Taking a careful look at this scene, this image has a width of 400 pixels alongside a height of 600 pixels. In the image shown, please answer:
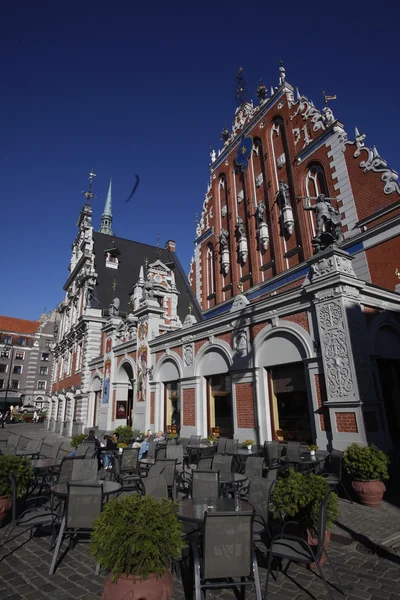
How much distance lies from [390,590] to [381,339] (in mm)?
7027

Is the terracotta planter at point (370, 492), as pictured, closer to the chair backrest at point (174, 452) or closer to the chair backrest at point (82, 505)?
the chair backrest at point (174, 452)

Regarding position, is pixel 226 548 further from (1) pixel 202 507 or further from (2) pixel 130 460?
(2) pixel 130 460

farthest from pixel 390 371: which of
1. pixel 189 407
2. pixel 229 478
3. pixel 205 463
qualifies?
pixel 189 407

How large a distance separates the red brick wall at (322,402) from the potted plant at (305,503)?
185 inches

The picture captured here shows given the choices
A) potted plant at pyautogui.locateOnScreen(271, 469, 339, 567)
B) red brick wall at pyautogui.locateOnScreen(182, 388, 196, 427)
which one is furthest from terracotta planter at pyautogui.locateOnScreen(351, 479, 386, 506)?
red brick wall at pyautogui.locateOnScreen(182, 388, 196, 427)

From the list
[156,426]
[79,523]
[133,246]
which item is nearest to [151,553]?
[79,523]

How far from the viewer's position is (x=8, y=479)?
5641mm

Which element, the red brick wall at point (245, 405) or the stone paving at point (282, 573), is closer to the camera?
the stone paving at point (282, 573)

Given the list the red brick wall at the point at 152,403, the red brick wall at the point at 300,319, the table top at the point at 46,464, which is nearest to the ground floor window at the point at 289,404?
the red brick wall at the point at 300,319

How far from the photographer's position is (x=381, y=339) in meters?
9.58

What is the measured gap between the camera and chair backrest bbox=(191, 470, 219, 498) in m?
5.38

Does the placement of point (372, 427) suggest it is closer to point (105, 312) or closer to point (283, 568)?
point (283, 568)

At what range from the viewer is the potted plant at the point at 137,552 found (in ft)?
9.03

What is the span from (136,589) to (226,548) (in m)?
0.91
